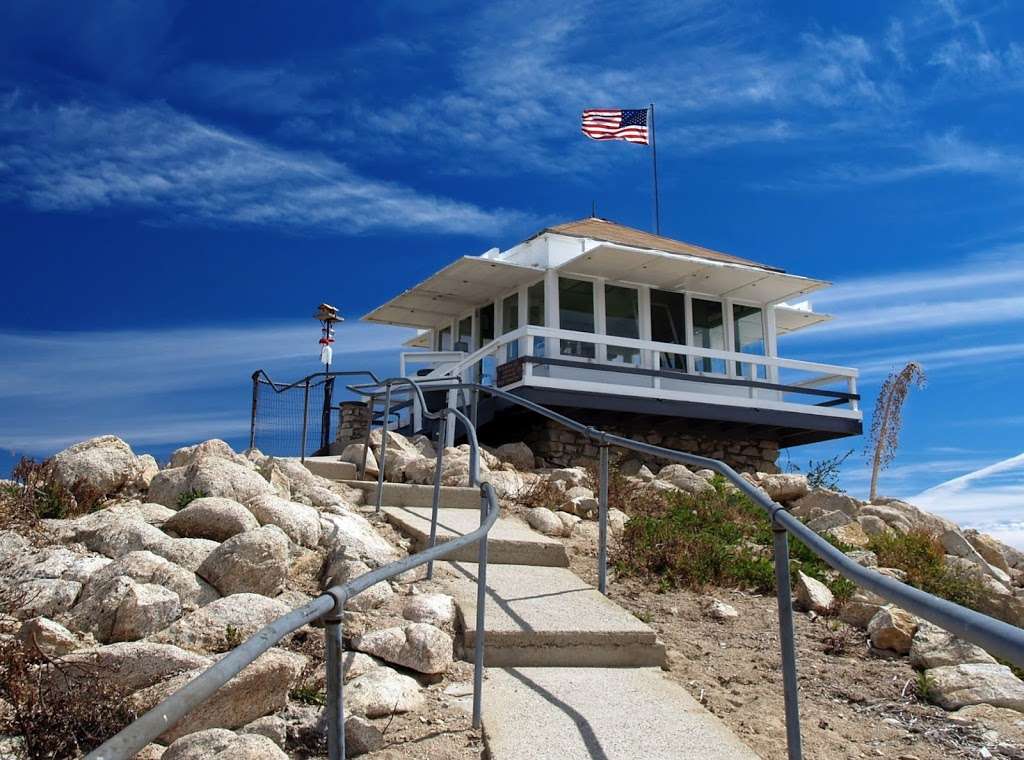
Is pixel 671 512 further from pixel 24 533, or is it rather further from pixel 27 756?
pixel 27 756

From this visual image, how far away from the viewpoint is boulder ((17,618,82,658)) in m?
4.52

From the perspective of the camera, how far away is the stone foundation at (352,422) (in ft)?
60.7

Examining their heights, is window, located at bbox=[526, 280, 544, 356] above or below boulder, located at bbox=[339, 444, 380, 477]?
above

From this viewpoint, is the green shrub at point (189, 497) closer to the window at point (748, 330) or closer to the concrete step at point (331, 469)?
the concrete step at point (331, 469)

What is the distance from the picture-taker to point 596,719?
443 centimetres

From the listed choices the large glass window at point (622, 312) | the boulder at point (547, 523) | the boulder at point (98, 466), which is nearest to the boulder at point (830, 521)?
the boulder at point (547, 523)

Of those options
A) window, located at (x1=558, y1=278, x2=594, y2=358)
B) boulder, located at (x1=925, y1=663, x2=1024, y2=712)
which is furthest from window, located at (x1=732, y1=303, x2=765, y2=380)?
boulder, located at (x1=925, y1=663, x2=1024, y2=712)

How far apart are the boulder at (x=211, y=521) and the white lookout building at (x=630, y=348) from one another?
9209mm

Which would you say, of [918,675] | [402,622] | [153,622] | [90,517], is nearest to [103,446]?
[90,517]

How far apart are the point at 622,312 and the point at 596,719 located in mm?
14742

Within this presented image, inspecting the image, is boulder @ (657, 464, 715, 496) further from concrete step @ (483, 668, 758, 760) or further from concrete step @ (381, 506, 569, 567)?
concrete step @ (483, 668, 758, 760)

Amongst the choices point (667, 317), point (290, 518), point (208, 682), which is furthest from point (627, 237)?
point (208, 682)

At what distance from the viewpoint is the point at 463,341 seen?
21.1m

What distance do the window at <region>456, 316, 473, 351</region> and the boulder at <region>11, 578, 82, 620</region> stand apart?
51.1ft
